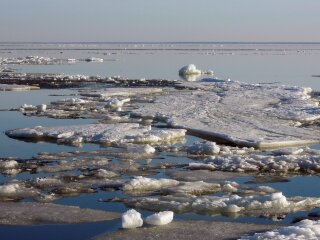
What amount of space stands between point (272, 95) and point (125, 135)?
348 inches

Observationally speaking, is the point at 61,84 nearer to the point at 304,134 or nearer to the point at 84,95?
the point at 84,95

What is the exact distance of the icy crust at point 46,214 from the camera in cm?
567

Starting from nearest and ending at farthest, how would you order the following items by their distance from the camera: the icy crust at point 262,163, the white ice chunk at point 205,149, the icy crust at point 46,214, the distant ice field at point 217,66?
the icy crust at point 46,214 < the icy crust at point 262,163 < the white ice chunk at point 205,149 < the distant ice field at point 217,66

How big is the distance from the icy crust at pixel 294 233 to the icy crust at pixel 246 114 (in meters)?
4.56

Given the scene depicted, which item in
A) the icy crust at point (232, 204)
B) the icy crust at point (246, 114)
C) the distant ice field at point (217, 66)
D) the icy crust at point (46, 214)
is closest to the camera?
the icy crust at point (46, 214)

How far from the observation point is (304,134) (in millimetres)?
10812

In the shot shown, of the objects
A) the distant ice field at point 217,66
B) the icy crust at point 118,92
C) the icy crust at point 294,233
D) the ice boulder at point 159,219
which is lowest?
the icy crust at point 294,233

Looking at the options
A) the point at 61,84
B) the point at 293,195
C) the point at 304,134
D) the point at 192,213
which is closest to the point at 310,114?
the point at 304,134

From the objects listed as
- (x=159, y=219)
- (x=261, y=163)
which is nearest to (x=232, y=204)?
(x=159, y=219)

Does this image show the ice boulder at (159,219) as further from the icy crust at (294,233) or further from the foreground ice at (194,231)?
the icy crust at (294,233)

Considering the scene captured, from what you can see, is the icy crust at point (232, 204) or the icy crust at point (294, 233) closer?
the icy crust at point (294, 233)

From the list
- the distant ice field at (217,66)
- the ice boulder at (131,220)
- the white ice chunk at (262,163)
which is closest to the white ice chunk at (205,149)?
the white ice chunk at (262,163)

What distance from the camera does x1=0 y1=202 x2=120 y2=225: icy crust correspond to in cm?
567

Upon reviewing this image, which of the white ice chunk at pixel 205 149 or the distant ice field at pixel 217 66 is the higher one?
the distant ice field at pixel 217 66
